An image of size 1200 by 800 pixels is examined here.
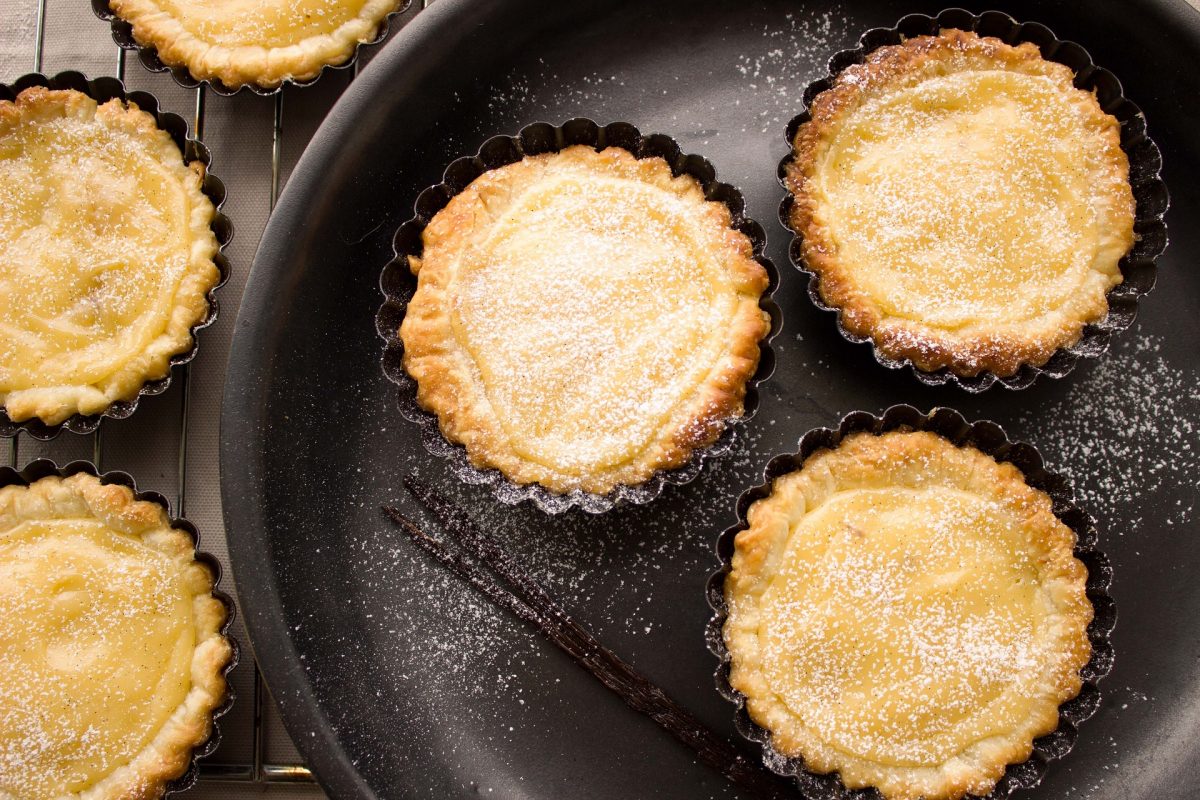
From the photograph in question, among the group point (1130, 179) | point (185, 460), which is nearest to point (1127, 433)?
point (1130, 179)

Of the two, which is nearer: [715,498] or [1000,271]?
[1000,271]

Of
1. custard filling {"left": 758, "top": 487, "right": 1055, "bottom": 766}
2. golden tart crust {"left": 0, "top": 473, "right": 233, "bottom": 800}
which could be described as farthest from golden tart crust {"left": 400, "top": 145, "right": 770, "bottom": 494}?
golden tart crust {"left": 0, "top": 473, "right": 233, "bottom": 800}

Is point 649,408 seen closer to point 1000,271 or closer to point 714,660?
point 714,660

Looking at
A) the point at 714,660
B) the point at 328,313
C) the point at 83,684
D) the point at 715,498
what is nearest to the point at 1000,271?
the point at 715,498

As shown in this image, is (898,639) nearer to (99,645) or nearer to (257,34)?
(99,645)

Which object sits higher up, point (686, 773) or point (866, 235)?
point (866, 235)

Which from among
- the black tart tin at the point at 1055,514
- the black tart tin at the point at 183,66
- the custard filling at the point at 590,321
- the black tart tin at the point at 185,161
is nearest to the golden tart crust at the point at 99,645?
the black tart tin at the point at 185,161

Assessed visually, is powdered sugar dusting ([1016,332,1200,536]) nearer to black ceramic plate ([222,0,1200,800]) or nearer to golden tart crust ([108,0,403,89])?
black ceramic plate ([222,0,1200,800])
